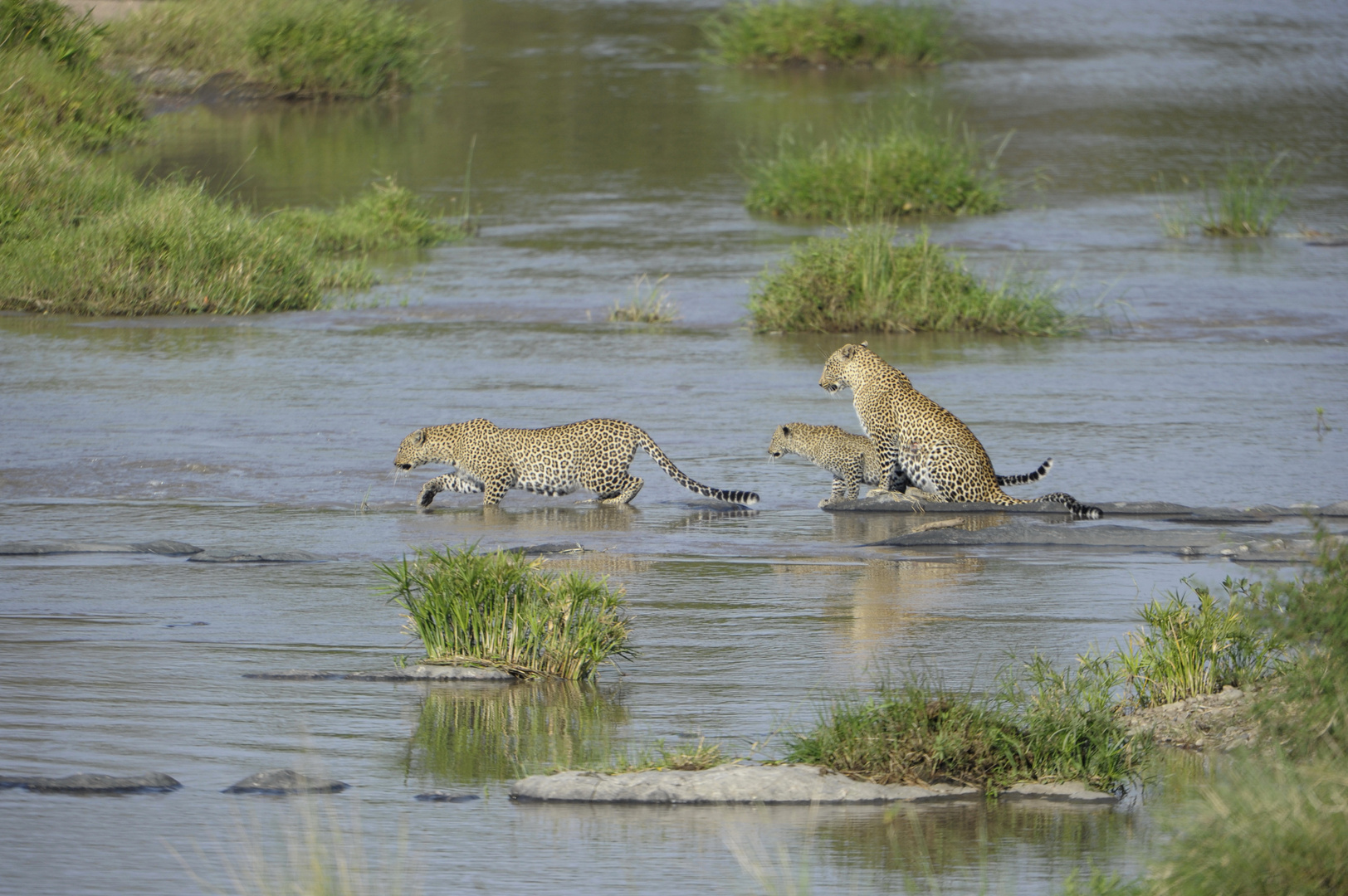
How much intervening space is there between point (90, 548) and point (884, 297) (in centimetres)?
1084

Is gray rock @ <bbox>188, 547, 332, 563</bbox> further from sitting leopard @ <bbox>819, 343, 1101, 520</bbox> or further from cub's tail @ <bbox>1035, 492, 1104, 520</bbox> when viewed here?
cub's tail @ <bbox>1035, 492, 1104, 520</bbox>

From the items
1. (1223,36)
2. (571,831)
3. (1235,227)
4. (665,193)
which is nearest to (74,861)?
(571,831)

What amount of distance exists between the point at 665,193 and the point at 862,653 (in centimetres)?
2273

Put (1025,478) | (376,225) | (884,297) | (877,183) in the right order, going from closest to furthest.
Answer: (1025,478), (884,297), (376,225), (877,183)

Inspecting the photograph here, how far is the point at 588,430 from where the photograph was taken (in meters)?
13.8

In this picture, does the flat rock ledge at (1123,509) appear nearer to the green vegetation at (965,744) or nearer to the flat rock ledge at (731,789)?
the green vegetation at (965,744)

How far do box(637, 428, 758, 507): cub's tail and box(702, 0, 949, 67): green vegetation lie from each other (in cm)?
3351

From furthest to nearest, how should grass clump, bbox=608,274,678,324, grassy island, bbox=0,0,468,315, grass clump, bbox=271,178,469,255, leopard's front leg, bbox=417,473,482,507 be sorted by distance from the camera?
grass clump, bbox=271,178,469,255 → grass clump, bbox=608,274,678,324 → grassy island, bbox=0,0,468,315 → leopard's front leg, bbox=417,473,482,507

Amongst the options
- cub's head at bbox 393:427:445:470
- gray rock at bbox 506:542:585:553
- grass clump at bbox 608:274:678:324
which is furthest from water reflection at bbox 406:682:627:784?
grass clump at bbox 608:274:678:324

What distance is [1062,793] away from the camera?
7.74 m

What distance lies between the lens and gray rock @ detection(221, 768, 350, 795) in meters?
7.53

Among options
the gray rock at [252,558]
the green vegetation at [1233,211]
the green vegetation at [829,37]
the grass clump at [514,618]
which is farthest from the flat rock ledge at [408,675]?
the green vegetation at [829,37]

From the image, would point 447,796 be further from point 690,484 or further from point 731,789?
point 690,484

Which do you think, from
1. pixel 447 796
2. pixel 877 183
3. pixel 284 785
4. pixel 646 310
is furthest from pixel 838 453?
pixel 877 183
